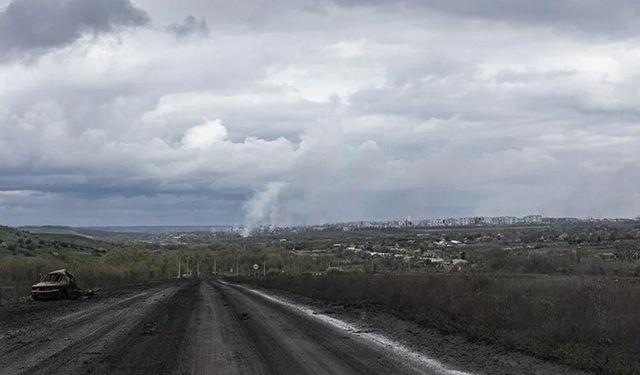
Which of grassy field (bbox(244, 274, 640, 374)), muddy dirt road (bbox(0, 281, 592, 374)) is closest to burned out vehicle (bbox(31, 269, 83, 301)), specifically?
muddy dirt road (bbox(0, 281, 592, 374))

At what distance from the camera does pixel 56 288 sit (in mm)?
42938

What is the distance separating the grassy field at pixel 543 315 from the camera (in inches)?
591

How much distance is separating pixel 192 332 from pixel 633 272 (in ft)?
168

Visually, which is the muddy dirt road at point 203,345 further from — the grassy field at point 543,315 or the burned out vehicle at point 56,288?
the burned out vehicle at point 56,288

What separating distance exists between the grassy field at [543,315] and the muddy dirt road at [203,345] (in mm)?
1393

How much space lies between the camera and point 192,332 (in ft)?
71.3

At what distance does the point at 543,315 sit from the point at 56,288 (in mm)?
32417

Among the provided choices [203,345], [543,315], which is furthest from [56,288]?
[543,315]

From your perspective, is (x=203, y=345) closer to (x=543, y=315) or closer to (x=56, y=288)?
(x=543, y=315)

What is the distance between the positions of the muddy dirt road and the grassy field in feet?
4.57

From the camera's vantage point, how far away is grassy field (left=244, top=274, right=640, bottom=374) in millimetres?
15008

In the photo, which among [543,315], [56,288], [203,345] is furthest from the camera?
[56,288]

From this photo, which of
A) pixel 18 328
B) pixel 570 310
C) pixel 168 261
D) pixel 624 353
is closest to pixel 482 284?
pixel 570 310

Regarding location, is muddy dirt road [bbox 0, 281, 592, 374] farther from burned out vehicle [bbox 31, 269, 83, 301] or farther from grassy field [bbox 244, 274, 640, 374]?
burned out vehicle [bbox 31, 269, 83, 301]
